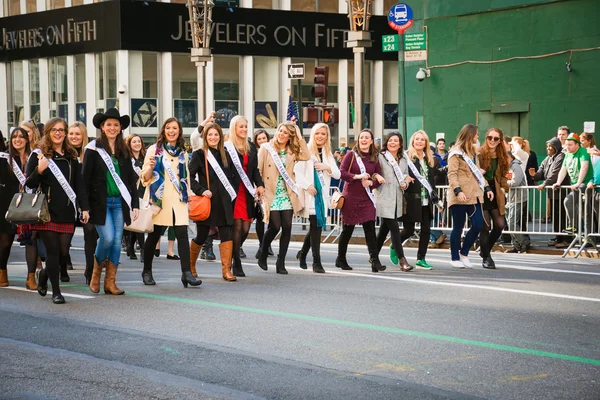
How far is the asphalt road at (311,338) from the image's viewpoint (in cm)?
697

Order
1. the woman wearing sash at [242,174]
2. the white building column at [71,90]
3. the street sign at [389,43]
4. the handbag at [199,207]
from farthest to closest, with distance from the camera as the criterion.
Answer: the white building column at [71,90] → the street sign at [389,43] → the woman wearing sash at [242,174] → the handbag at [199,207]

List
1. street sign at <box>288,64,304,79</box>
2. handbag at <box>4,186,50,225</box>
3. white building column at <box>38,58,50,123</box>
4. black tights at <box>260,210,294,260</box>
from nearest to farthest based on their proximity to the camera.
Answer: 1. handbag at <box>4,186,50,225</box>
2. black tights at <box>260,210,294,260</box>
3. street sign at <box>288,64,304,79</box>
4. white building column at <box>38,58,50,123</box>

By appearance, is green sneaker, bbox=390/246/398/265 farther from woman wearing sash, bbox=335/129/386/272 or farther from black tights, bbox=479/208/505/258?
black tights, bbox=479/208/505/258

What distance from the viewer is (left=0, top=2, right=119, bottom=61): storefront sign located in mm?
42250

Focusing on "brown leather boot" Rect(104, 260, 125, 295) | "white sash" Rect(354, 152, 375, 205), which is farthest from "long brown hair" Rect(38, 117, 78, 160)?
"white sash" Rect(354, 152, 375, 205)

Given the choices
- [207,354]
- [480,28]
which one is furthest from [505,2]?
[207,354]

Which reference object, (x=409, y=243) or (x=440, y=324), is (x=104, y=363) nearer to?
(x=440, y=324)

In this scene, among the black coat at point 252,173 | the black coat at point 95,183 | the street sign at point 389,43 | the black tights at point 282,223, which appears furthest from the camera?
the street sign at point 389,43

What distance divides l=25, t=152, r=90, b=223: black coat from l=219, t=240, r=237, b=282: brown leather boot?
211cm

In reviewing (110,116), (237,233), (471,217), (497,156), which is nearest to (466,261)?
(471,217)

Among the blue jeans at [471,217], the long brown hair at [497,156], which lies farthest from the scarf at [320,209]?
the long brown hair at [497,156]

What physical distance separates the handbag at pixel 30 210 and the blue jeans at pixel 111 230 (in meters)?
0.64

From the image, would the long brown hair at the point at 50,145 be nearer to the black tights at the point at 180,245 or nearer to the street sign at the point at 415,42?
the black tights at the point at 180,245

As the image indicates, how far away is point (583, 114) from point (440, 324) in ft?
53.3
